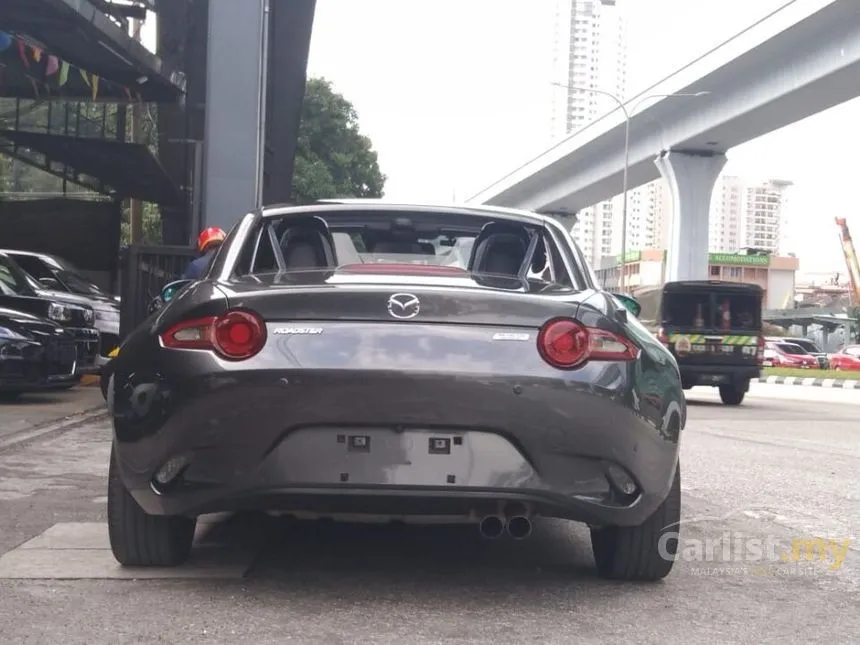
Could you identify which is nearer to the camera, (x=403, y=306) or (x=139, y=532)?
(x=403, y=306)

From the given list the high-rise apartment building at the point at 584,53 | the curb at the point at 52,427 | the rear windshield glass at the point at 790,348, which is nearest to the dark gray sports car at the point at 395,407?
the curb at the point at 52,427

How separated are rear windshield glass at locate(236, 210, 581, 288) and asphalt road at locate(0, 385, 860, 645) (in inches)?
45.4

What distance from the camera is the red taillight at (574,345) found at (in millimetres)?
3656

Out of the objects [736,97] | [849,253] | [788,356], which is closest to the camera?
[736,97]

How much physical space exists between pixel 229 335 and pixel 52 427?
6.40 metres

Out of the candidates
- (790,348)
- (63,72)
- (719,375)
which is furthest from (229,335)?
(790,348)

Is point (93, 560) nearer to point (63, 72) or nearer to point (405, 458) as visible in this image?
point (405, 458)

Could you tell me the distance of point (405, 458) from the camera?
360 centimetres

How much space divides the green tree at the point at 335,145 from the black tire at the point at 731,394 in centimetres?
2200

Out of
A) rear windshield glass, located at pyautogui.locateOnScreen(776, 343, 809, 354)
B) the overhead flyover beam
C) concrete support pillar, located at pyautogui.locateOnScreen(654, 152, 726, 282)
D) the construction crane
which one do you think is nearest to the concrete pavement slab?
the overhead flyover beam

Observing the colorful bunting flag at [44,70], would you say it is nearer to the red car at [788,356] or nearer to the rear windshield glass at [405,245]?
the rear windshield glass at [405,245]

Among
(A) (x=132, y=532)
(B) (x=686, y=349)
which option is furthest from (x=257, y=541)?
(B) (x=686, y=349)

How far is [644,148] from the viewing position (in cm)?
4131

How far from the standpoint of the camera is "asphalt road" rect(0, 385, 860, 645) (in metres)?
3.51
